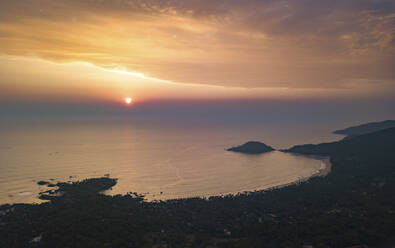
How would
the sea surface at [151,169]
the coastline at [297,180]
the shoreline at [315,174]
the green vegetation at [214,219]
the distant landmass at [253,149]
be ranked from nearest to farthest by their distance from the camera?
1. the green vegetation at [214,219]
2. the coastline at [297,180]
3. the sea surface at [151,169]
4. the shoreline at [315,174]
5. the distant landmass at [253,149]

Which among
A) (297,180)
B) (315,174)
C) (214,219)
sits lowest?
(297,180)

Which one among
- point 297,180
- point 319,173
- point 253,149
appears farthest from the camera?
point 253,149

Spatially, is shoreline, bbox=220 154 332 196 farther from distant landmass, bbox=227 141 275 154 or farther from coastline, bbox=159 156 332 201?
distant landmass, bbox=227 141 275 154

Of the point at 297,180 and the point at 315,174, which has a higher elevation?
the point at 315,174

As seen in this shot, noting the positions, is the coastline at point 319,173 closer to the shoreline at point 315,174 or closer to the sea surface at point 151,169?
the shoreline at point 315,174

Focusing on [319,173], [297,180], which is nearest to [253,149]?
[319,173]

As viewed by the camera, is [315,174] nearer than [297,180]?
No

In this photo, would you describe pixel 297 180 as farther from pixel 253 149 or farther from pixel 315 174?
pixel 253 149

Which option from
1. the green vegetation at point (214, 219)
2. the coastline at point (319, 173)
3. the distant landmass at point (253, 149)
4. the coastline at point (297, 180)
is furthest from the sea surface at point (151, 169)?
the green vegetation at point (214, 219)

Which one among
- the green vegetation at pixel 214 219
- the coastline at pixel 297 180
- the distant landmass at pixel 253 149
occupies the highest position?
the distant landmass at pixel 253 149
